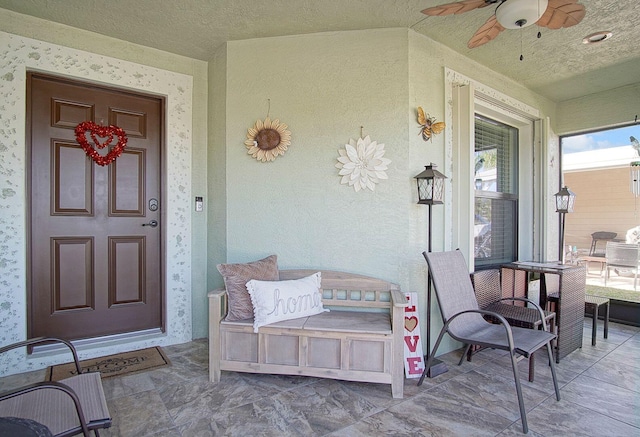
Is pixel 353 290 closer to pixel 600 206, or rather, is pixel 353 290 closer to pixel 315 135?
pixel 315 135

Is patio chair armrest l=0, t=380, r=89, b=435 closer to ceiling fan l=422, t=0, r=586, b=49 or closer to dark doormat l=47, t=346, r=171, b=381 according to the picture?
dark doormat l=47, t=346, r=171, b=381

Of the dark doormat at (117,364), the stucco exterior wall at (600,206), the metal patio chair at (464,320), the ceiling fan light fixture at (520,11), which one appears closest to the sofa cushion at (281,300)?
the metal patio chair at (464,320)

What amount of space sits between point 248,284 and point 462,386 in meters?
1.66

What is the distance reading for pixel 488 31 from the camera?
2205mm

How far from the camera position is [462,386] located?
7.57 ft

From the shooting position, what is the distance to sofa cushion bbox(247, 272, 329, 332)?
2.28 metres

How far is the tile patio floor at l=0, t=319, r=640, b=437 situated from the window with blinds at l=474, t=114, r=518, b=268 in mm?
1324

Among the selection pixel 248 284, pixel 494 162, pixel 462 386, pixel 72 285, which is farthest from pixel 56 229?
pixel 494 162

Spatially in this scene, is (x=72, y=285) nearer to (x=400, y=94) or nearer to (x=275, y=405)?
(x=275, y=405)

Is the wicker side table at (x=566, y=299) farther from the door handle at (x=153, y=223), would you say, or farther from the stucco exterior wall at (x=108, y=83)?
the door handle at (x=153, y=223)

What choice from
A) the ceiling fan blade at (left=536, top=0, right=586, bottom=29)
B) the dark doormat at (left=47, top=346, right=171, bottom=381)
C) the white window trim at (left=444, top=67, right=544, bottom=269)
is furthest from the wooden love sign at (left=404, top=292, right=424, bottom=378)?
the ceiling fan blade at (left=536, top=0, right=586, bottom=29)

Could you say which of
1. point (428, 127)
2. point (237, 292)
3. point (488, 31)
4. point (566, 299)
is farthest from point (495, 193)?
point (237, 292)

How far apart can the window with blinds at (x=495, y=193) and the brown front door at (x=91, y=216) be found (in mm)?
3245

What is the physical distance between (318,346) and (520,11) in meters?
2.34
